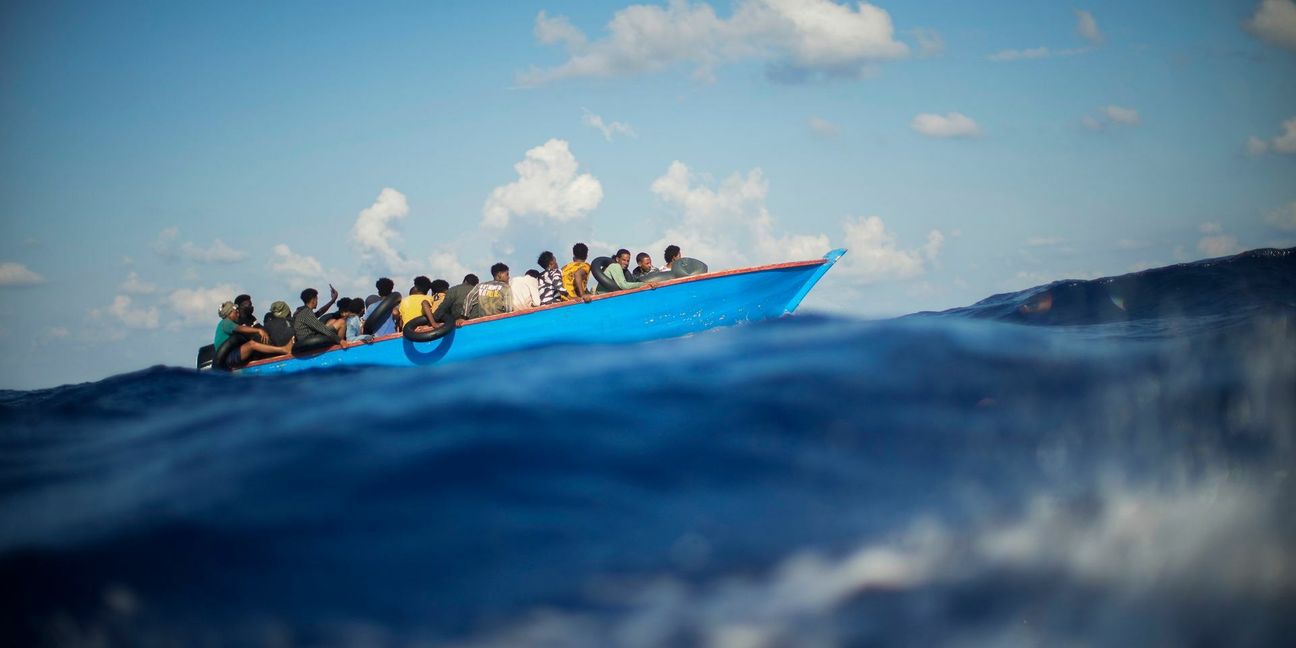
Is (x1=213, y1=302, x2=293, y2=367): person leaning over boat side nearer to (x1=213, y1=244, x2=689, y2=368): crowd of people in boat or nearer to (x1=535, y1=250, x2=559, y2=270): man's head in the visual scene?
(x1=213, y1=244, x2=689, y2=368): crowd of people in boat

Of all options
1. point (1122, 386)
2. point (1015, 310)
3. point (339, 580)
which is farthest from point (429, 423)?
point (1015, 310)

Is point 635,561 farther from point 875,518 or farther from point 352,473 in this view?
point 352,473

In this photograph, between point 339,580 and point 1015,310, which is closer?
point 339,580

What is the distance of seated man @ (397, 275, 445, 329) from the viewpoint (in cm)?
1250

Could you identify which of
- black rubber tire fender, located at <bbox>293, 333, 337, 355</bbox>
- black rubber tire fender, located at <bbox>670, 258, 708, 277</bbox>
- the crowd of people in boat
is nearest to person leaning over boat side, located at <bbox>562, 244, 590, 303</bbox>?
the crowd of people in boat

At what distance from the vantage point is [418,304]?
12.9 meters

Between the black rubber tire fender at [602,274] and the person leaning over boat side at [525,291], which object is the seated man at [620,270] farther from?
the person leaning over boat side at [525,291]

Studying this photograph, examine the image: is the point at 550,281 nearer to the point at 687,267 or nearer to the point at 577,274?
the point at 577,274

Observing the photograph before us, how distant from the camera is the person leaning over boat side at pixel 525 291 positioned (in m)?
13.3

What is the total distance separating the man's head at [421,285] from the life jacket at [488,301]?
3.30 feet

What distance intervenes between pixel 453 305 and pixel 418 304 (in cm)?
68

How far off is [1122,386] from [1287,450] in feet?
3.02

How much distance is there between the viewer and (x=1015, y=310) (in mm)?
13867

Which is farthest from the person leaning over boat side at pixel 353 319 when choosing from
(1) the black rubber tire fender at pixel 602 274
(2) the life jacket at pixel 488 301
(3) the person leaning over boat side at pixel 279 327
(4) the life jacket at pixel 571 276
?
(1) the black rubber tire fender at pixel 602 274
